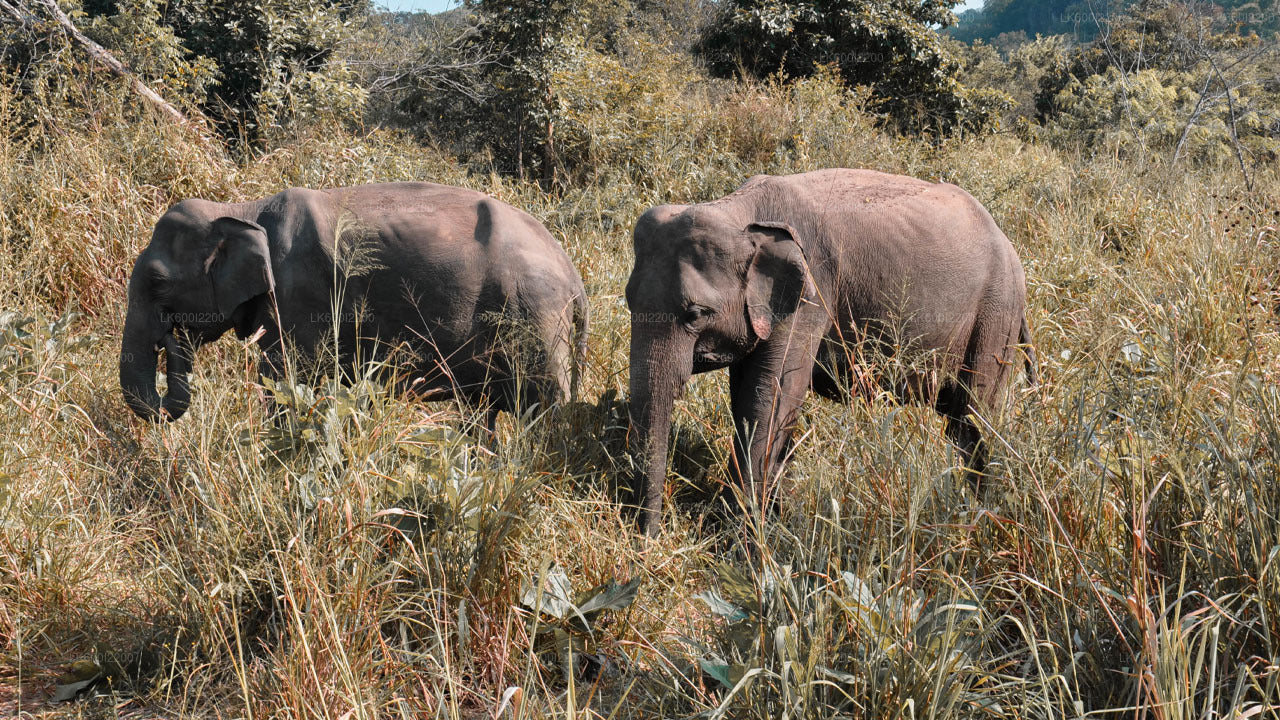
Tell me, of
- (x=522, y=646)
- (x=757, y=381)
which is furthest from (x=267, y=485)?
(x=757, y=381)

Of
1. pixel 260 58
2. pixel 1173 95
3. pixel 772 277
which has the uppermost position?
pixel 260 58

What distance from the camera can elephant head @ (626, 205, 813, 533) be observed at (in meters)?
4.21

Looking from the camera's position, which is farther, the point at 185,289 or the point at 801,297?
the point at 185,289

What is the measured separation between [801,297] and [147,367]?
132 inches

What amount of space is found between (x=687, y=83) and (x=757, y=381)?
11.0 meters

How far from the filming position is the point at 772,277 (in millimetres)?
4398

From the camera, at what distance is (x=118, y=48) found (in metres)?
10.1

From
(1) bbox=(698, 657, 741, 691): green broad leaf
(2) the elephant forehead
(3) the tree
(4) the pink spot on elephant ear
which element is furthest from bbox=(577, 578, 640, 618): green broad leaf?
(3) the tree

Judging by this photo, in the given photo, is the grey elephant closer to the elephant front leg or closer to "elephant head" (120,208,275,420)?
"elephant head" (120,208,275,420)

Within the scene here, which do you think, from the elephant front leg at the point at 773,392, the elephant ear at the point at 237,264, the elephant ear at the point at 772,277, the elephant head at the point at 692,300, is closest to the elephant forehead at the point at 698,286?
the elephant head at the point at 692,300

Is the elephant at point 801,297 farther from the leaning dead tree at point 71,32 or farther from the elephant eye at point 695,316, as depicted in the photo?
the leaning dead tree at point 71,32

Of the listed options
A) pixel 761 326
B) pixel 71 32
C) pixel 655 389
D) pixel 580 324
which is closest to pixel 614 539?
pixel 655 389

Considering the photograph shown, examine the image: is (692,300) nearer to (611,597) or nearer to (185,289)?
(611,597)

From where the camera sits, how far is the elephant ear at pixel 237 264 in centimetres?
520
